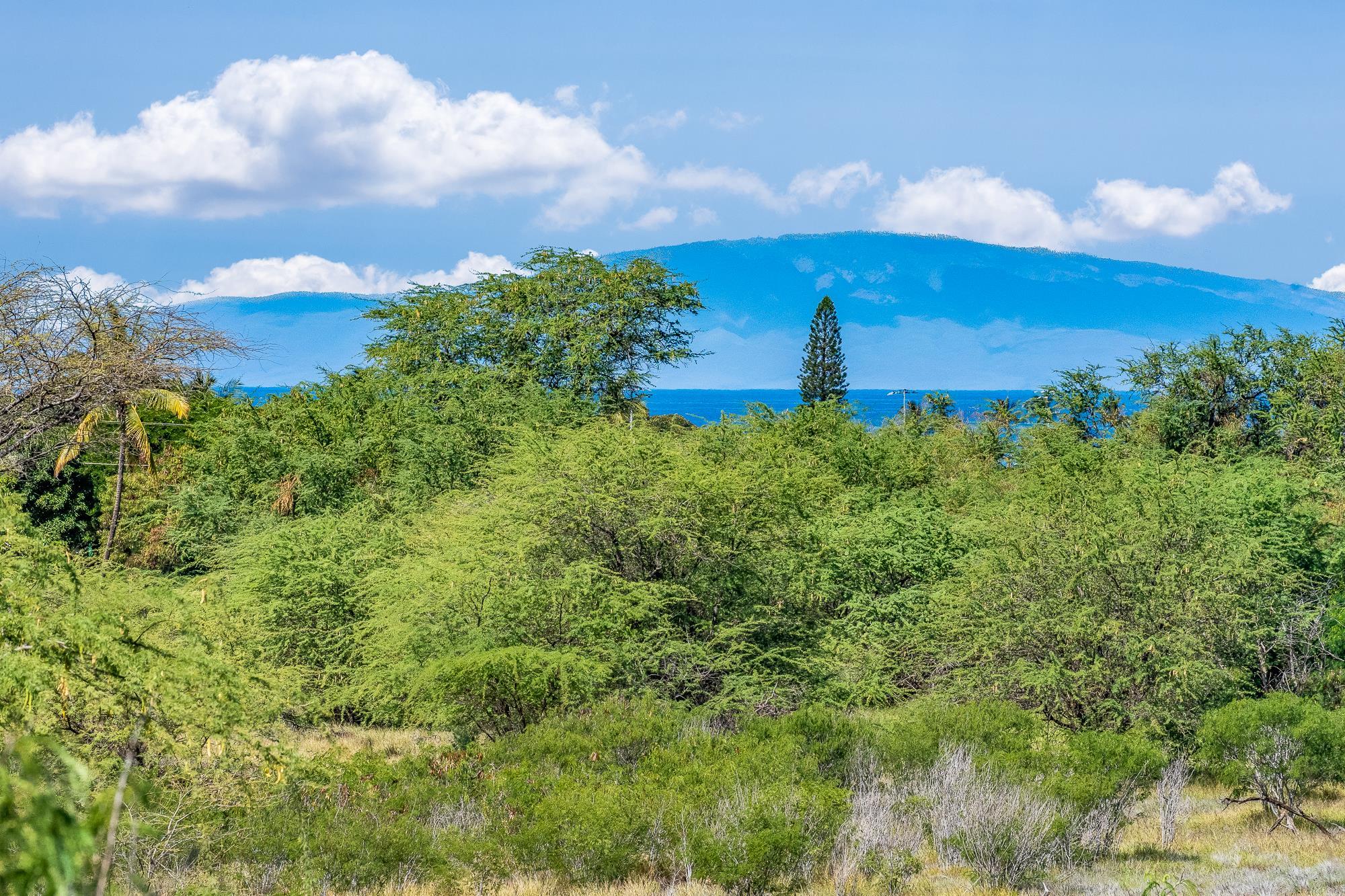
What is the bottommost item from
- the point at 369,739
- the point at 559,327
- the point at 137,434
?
the point at 369,739

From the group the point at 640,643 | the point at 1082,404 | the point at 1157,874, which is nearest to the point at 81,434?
the point at 640,643

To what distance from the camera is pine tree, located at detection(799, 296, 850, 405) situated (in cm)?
8788

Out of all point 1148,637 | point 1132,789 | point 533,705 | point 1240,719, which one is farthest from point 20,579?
point 1148,637

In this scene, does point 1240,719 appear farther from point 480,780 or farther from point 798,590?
point 480,780

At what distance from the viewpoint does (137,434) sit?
111 feet

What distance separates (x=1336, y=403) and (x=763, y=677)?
986 inches

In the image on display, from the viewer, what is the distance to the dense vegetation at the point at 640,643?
9906 mm

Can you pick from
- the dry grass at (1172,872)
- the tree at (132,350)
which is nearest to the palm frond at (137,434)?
the tree at (132,350)

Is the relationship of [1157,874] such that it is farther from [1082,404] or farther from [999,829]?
[1082,404]

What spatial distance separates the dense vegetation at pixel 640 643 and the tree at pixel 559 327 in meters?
5.87

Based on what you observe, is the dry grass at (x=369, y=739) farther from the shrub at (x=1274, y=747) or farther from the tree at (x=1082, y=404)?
the tree at (x=1082, y=404)

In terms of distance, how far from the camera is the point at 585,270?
4572cm

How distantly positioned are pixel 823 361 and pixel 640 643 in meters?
72.6

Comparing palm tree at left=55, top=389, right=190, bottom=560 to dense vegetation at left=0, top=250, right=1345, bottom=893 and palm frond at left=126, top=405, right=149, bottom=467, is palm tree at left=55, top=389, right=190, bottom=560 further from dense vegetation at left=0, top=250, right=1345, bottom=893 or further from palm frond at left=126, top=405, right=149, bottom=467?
dense vegetation at left=0, top=250, right=1345, bottom=893
